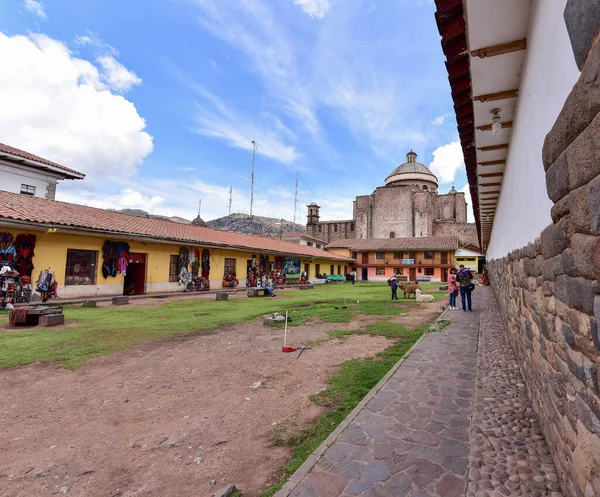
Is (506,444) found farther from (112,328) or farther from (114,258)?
(114,258)

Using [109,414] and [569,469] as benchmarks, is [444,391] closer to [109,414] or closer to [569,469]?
[569,469]

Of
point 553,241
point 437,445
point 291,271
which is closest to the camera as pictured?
point 553,241

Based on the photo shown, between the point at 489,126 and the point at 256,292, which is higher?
the point at 489,126

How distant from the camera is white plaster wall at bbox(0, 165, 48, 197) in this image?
18.3 metres

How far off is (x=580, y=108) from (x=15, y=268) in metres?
16.8

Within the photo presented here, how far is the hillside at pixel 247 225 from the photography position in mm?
91562

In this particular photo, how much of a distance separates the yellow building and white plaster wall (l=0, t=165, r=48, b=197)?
11.8 ft

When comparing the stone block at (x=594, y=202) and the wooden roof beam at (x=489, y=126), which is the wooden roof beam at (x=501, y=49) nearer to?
the wooden roof beam at (x=489, y=126)

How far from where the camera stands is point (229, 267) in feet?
77.9

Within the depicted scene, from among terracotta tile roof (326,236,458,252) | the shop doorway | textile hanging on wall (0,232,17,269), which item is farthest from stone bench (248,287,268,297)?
terracotta tile roof (326,236,458,252)

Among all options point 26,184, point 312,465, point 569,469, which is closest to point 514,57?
point 569,469

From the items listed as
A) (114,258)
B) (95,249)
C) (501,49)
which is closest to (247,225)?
(114,258)

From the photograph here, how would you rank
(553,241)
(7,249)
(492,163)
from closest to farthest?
1. (553,241)
2. (492,163)
3. (7,249)

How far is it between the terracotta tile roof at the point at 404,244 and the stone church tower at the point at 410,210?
6.42 metres
